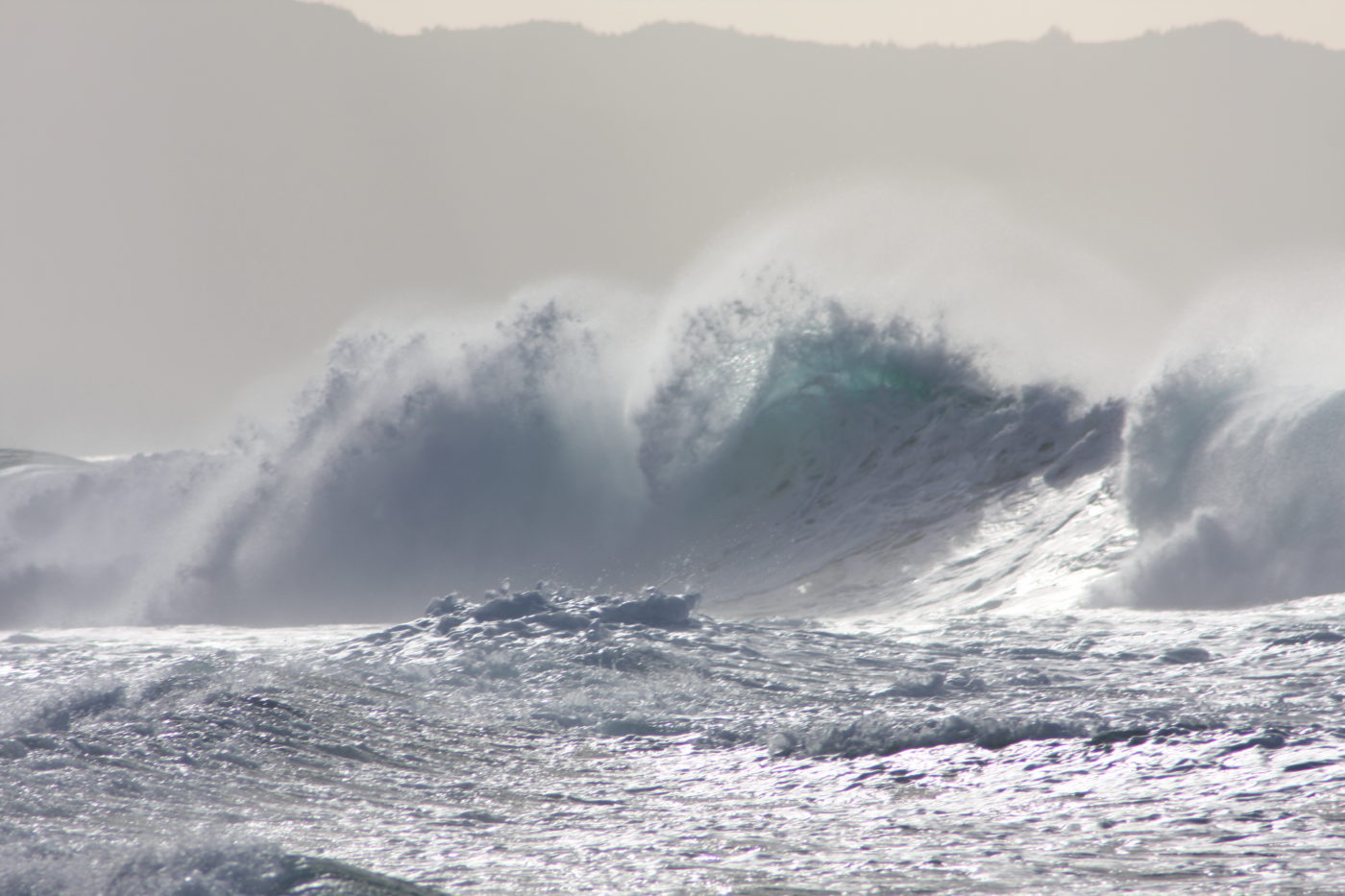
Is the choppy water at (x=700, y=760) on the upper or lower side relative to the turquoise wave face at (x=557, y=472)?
lower

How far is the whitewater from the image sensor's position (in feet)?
16.2

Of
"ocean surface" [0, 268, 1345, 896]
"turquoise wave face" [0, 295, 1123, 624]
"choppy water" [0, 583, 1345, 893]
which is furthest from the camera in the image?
"turquoise wave face" [0, 295, 1123, 624]

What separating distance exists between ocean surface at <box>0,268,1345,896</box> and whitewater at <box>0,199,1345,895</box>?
0.12 feet

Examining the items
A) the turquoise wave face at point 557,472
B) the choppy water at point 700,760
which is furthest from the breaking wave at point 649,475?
the choppy water at point 700,760

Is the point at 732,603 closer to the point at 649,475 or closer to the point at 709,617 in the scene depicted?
the point at 709,617

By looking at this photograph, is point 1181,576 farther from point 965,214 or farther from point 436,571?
point 965,214

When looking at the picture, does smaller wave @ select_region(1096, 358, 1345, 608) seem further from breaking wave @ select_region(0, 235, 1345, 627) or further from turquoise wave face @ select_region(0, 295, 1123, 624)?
turquoise wave face @ select_region(0, 295, 1123, 624)

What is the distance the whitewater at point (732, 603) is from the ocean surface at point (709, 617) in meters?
0.04

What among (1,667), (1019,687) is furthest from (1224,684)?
(1,667)

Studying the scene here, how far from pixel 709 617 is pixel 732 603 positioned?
2773mm

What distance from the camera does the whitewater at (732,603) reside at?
4.93 metres

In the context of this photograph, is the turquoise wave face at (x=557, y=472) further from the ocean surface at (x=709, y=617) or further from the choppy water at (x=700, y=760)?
the choppy water at (x=700, y=760)

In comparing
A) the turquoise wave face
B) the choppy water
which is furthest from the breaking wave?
the choppy water

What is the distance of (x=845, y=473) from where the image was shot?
1546 centimetres
